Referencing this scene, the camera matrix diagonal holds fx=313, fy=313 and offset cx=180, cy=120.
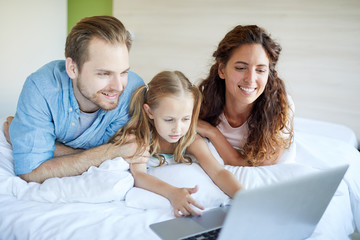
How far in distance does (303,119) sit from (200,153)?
3.97 ft

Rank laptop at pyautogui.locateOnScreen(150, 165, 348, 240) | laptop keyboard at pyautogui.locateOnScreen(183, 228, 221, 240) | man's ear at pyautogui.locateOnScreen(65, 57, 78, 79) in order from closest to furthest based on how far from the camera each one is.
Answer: laptop at pyautogui.locateOnScreen(150, 165, 348, 240)
laptop keyboard at pyautogui.locateOnScreen(183, 228, 221, 240)
man's ear at pyautogui.locateOnScreen(65, 57, 78, 79)

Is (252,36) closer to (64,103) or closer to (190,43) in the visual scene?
(64,103)

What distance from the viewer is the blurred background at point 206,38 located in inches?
82.9

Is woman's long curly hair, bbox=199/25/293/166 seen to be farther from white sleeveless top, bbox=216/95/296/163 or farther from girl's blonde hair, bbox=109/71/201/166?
girl's blonde hair, bbox=109/71/201/166

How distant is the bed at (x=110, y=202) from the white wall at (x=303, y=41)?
87cm

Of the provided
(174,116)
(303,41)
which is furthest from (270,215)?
(303,41)

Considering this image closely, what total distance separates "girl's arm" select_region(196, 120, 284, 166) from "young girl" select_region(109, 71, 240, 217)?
12 cm

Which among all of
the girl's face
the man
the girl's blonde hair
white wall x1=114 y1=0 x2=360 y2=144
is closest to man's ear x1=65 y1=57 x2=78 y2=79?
the man

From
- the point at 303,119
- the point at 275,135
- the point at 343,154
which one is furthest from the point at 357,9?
the point at 275,135

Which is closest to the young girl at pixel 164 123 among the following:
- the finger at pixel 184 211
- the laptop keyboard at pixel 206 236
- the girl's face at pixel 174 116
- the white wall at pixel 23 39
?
the girl's face at pixel 174 116

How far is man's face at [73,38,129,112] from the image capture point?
47.1 inches

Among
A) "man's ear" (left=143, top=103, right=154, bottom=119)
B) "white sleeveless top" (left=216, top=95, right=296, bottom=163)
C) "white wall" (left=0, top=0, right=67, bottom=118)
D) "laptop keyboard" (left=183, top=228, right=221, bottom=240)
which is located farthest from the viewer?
"white wall" (left=0, top=0, right=67, bottom=118)

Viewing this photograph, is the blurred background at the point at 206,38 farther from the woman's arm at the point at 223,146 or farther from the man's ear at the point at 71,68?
the man's ear at the point at 71,68

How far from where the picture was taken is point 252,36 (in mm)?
1413
